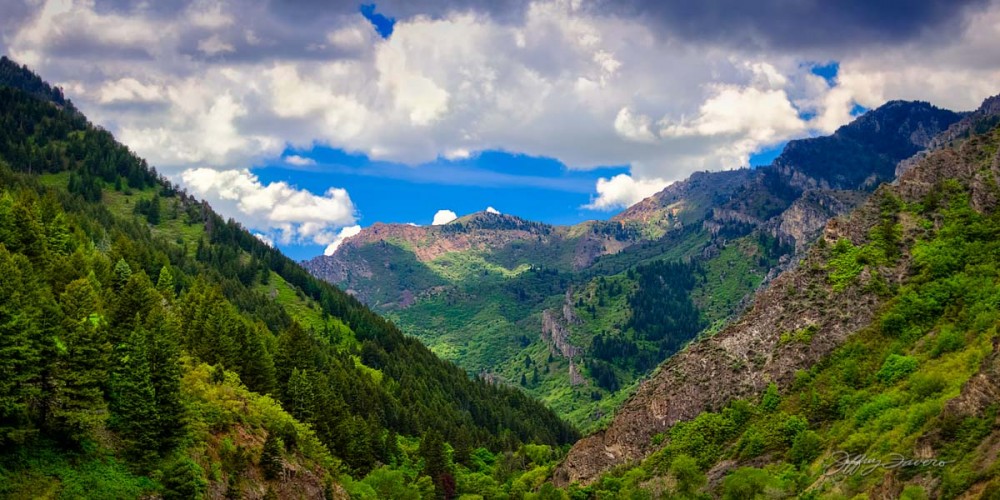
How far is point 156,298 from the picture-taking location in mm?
84188

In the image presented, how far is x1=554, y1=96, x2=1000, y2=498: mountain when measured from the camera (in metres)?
68.4

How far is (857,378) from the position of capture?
321 feet

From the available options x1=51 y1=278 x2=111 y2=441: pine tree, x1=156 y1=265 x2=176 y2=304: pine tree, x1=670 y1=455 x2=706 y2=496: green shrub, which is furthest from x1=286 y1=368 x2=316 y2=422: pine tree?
x1=670 y1=455 x2=706 y2=496: green shrub

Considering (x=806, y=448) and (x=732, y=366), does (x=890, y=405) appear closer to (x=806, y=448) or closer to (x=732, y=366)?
(x=806, y=448)

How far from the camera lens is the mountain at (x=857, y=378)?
68375 millimetres

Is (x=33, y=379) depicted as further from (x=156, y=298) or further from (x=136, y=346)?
(x=156, y=298)

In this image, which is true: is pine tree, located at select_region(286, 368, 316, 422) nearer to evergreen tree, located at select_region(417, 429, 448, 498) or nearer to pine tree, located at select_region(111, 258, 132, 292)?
pine tree, located at select_region(111, 258, 132, 292)

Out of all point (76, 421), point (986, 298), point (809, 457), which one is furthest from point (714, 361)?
point (76, 421)

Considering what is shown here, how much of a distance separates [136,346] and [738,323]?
9991 centimetres

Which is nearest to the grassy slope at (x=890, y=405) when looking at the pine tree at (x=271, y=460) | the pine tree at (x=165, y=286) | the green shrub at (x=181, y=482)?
the pine tree at (x=271, y=460)
